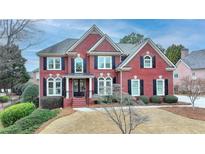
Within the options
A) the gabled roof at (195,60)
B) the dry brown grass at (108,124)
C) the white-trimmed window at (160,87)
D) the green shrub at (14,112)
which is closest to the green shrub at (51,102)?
the green shrub at (14,112)

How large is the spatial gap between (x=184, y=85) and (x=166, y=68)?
49cm

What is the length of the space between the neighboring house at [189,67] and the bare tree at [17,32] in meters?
2.88

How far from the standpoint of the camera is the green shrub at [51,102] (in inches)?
258

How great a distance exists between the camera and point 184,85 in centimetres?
668

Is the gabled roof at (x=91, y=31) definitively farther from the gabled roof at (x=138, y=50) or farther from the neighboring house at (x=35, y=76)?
the neighboring house at (x=35, y=76)

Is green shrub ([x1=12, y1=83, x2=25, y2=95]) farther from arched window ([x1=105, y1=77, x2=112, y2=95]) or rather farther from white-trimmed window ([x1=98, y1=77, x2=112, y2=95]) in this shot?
arched window ([x1=105, y1=77, x2=112, y2=95])

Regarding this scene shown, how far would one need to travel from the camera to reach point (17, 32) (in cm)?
647

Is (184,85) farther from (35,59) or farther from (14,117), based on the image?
(14,117)

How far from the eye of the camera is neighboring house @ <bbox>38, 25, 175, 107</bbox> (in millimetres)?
6609

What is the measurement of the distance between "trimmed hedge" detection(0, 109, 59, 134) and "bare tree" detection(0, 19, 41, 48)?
1.32m

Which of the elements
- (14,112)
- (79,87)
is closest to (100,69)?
(79,87)

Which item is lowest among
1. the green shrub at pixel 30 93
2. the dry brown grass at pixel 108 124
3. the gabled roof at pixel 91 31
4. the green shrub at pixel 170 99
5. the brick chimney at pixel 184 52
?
the dry brown grass at pixel 108 124

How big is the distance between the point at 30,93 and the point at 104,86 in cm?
144

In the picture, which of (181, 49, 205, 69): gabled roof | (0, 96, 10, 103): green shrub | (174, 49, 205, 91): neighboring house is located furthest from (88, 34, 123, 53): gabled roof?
→ (0, 96, 10, 103): green shrub
